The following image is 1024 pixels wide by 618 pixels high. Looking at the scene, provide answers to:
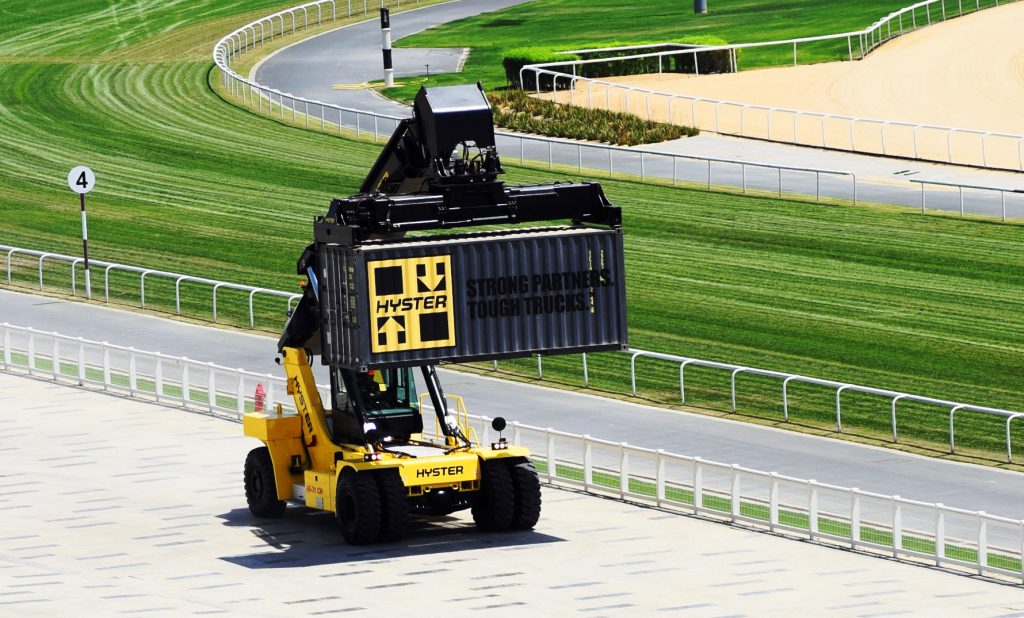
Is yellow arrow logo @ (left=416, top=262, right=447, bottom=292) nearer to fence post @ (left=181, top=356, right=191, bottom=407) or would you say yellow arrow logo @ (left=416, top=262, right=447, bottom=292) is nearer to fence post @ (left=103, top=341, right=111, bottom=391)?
fence post @ (left=181, top=356, right=191, bottom=407)

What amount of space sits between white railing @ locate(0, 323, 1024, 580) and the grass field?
608cm

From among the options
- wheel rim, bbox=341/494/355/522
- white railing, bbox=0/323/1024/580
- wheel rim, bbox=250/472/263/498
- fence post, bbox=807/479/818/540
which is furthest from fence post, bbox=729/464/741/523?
wheel rim, bbox=250/472/263/498

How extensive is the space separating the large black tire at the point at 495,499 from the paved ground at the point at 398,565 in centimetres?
22

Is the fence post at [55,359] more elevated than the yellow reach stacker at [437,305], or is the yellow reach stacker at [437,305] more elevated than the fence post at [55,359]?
the yellow reach stacker at [437,305]

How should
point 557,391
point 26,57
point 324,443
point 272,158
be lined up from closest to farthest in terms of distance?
point 324,443, point 557,391, point 272,158, point 26,57

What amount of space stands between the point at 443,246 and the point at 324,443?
328 cm

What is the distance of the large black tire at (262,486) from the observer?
25.2 m

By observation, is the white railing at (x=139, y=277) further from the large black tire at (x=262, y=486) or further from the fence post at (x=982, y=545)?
the fence post at (x=982, y=545)

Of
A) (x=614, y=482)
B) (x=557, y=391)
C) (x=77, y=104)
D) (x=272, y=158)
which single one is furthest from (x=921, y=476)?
(x=77, y=104)

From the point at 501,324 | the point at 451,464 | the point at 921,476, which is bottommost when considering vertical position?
the point at 921,476

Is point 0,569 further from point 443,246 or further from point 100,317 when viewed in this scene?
point 100,317

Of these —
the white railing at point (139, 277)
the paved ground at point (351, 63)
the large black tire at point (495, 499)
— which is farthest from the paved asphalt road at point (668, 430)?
the paved ground at point (351, 63)

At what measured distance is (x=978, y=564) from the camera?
23.1m

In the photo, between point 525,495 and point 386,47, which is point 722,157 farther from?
point 525,495
